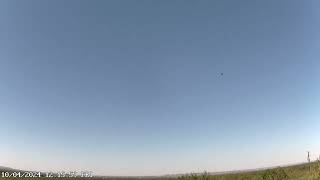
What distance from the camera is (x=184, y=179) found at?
23625 millimetres

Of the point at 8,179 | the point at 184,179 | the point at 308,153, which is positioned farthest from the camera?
the point at 308,153

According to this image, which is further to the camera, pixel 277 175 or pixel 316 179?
pixel 277 175

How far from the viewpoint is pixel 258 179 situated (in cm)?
2441

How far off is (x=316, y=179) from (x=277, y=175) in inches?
301

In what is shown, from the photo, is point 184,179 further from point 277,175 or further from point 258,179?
point 277,175

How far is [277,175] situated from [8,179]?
101 feet

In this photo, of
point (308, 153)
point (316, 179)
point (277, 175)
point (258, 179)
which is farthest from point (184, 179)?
point (308, 153)

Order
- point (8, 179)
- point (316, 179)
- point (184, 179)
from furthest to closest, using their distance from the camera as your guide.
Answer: point (8, 179) → point (184, 179) → point (316, 179)

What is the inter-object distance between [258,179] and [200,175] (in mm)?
4659

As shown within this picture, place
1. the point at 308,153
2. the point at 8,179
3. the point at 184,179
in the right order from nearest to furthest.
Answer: the point at 184,179, the point at 8,179, the point at 308,153

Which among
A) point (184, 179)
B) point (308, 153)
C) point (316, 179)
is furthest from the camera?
point (308, 153)

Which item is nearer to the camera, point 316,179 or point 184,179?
point 316,179

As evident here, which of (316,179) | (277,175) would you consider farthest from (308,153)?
(316,179)

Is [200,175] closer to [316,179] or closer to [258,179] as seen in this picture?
[258,179]
